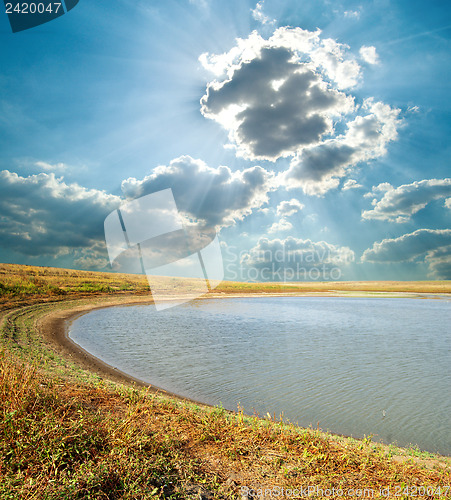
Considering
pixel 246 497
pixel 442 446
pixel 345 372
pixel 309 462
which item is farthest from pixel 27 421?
pixel 345 372

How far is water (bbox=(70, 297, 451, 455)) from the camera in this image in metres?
6.77

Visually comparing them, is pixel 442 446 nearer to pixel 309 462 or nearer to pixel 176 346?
pixel 309 462

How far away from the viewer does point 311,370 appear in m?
10.2

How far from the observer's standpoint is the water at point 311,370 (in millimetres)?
6773

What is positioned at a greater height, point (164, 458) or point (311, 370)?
point (164, 458)

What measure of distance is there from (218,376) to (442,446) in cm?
587

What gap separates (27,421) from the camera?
3678 millimetres
